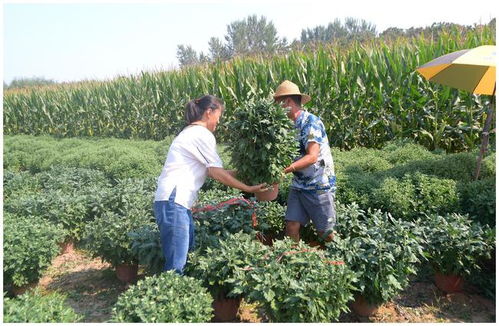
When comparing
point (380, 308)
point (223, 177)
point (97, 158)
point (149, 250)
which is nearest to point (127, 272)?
point (149, 250)

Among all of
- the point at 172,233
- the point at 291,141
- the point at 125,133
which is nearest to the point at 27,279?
the point at 172,233

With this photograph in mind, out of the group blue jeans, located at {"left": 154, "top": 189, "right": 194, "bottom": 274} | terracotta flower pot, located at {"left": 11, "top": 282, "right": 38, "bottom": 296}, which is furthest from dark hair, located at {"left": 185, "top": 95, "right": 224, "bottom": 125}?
terracotta flower pot, located at {"left": 11, "top": 282, "right": 38, "bottom": 296}

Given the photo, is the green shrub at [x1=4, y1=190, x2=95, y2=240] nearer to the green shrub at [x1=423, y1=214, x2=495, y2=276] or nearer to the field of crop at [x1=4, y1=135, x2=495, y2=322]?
the field of crop at [x1=4, y1=135, x2=495, y2=322]

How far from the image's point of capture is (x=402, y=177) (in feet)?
18.2

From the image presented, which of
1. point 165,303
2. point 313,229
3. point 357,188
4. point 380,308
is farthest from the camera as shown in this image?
point 357,188

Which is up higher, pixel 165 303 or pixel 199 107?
pixel 199 107

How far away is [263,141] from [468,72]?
11.9ft

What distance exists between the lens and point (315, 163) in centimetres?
407

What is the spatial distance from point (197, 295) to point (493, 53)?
15.7ft

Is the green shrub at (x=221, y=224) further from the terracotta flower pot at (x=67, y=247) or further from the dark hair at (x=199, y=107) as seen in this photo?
the terracotta flower pot at (x=67, y=247)

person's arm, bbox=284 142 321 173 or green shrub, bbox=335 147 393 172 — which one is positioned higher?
person's arm, bbox=284 142 321 173

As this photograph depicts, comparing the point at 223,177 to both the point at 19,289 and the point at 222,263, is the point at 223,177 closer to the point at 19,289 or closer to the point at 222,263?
the point at 222,263

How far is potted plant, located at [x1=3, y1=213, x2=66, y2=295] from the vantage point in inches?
168

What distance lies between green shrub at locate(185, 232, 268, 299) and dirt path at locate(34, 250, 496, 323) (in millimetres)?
392
